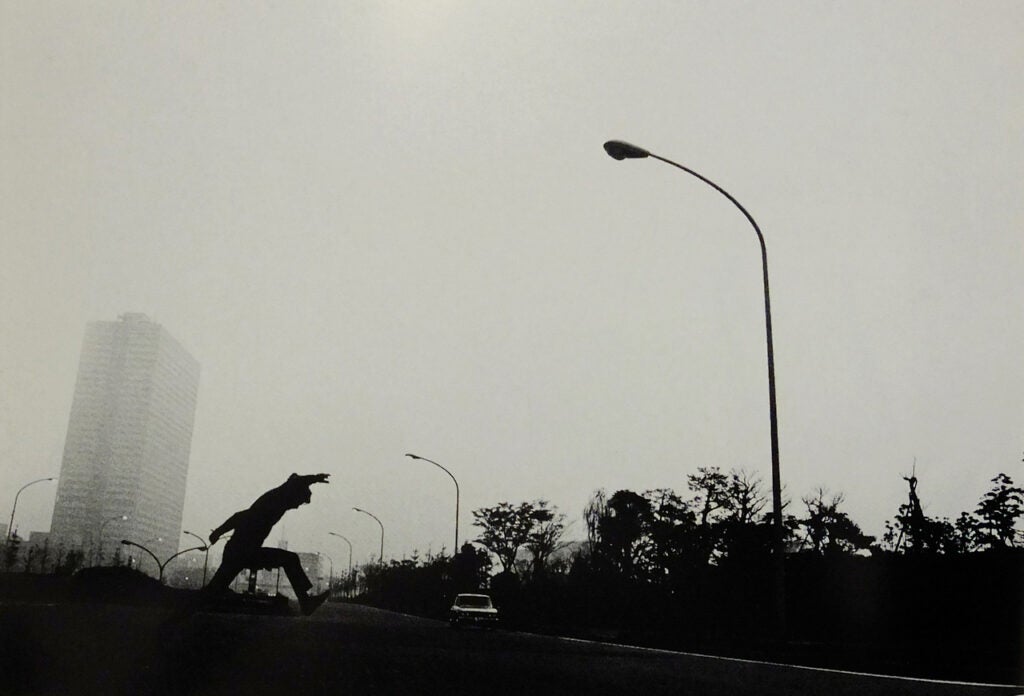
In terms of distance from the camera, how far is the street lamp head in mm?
19344

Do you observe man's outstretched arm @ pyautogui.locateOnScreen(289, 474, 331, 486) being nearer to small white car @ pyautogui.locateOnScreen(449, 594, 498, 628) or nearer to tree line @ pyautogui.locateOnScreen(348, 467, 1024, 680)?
tree line @ pyautogui.locateOnScreen(348, 467, 1024, 680)

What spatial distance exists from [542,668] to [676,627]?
23.7 meters

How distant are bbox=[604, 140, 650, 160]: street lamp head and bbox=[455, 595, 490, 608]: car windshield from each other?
21272mm

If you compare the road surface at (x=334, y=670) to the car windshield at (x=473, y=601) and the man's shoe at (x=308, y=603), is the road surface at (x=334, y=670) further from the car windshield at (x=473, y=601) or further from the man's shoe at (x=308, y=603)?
the car windshield at (x=473, y=601)

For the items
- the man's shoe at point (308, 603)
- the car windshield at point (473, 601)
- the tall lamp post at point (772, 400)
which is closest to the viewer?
the man's shoe at point (308, 603)

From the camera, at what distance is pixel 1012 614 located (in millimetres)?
24391

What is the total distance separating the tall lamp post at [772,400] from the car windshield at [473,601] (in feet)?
60.5

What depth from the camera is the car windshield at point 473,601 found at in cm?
3584

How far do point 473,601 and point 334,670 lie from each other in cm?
2606

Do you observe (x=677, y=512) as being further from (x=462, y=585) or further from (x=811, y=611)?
(x=811, y=611)

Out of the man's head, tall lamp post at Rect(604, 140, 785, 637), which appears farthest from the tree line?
the man's head

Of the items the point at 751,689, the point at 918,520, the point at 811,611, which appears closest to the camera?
the point at 751,689

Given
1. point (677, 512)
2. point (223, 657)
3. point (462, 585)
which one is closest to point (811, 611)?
point (223, 657)

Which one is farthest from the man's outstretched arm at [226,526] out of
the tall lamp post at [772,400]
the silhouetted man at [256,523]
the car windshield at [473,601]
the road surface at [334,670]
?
the car windshield at [473,601]
